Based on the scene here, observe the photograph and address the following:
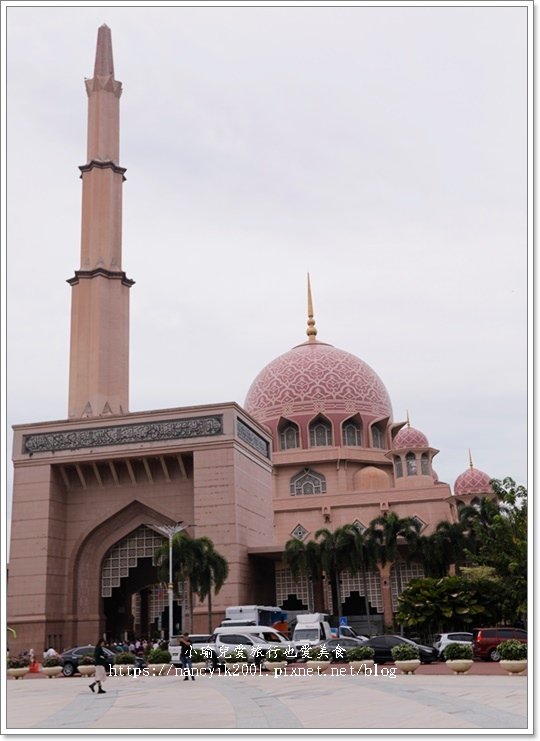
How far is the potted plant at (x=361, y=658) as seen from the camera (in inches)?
806

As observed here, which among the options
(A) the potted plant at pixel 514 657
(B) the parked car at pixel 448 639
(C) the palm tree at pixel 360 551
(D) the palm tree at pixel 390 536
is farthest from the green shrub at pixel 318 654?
(D) the palm tree at pixel 390 536

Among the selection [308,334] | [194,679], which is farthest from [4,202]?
[308,334]

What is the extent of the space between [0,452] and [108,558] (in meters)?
28.3

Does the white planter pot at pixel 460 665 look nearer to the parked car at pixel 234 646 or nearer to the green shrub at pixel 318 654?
the green shrub at pixel 318 654

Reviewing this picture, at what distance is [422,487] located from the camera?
45000 mm

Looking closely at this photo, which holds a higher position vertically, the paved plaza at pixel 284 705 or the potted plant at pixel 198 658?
the paved plaza at pixel 284 705

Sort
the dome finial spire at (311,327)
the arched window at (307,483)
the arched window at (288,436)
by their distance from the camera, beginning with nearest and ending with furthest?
the arched window at (307,483) → the arched window at (288,436) → the dome finial spire at (311,327)

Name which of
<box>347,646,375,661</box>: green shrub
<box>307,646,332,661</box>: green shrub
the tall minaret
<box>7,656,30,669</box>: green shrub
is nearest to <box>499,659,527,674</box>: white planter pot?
<box>347,646,375,661</box>: green shrub

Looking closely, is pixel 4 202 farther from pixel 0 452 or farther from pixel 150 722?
pixel 150 722

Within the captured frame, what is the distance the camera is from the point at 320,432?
53.1 m

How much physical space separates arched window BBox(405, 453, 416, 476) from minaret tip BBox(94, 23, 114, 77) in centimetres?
2701

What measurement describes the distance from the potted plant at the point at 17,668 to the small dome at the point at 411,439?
1107 inches

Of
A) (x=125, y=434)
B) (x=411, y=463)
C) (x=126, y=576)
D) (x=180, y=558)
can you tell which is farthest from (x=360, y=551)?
(x=411, y=463)

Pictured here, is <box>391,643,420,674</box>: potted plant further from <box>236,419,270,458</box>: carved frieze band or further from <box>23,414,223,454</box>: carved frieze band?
<box>236,419,270,458</box>: carved frieze band
